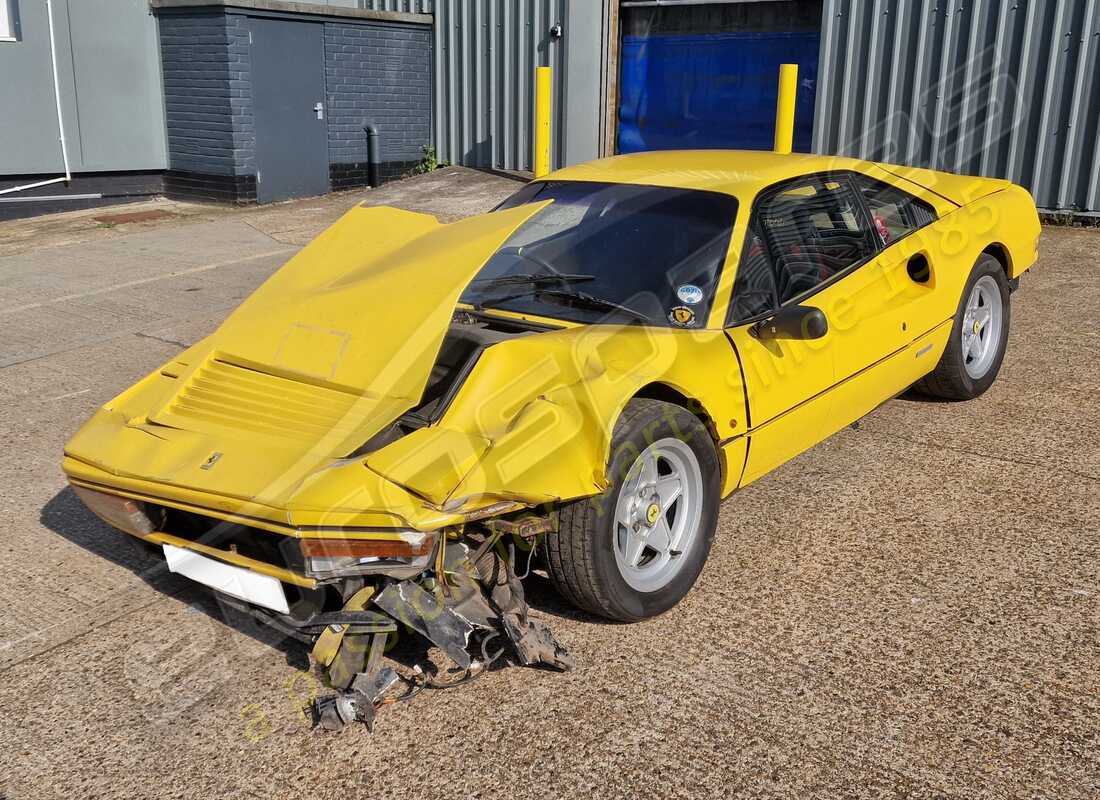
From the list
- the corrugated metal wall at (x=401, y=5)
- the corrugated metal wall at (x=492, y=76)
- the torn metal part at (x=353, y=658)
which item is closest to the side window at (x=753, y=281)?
the torn metal part at (x=353, y=658)

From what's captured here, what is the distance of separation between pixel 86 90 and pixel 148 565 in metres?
10.1

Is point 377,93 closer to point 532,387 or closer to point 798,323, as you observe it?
point 798,323

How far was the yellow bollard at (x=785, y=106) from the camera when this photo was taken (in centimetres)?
1117

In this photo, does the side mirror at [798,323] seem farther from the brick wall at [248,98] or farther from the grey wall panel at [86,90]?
the grey wall panel at [86,90]

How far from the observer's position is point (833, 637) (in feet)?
11.1

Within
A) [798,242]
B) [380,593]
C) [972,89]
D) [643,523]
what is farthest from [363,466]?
[972,89]

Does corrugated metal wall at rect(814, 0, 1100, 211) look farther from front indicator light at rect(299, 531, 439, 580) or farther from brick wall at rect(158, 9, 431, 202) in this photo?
front indicator light at rect(299, 531, 439, 580)

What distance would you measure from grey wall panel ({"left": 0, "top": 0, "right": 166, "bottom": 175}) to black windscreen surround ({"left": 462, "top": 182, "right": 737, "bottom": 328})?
31.5ft

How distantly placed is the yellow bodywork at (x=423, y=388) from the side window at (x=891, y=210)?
0.68 feet

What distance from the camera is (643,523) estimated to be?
3.40 m

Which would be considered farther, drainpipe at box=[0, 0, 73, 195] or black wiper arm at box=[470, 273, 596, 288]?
drainpipe at box=[0, 0, 73, 195]

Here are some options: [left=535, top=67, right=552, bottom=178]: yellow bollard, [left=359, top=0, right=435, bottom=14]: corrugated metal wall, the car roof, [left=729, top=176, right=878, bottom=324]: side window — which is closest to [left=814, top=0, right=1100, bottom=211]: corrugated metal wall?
[left=535, top=67, right=552, bottom=178]: yellow bollard

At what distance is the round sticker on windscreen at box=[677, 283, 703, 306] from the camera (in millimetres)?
3826

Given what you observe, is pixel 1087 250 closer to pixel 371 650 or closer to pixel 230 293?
pixel 230 293
